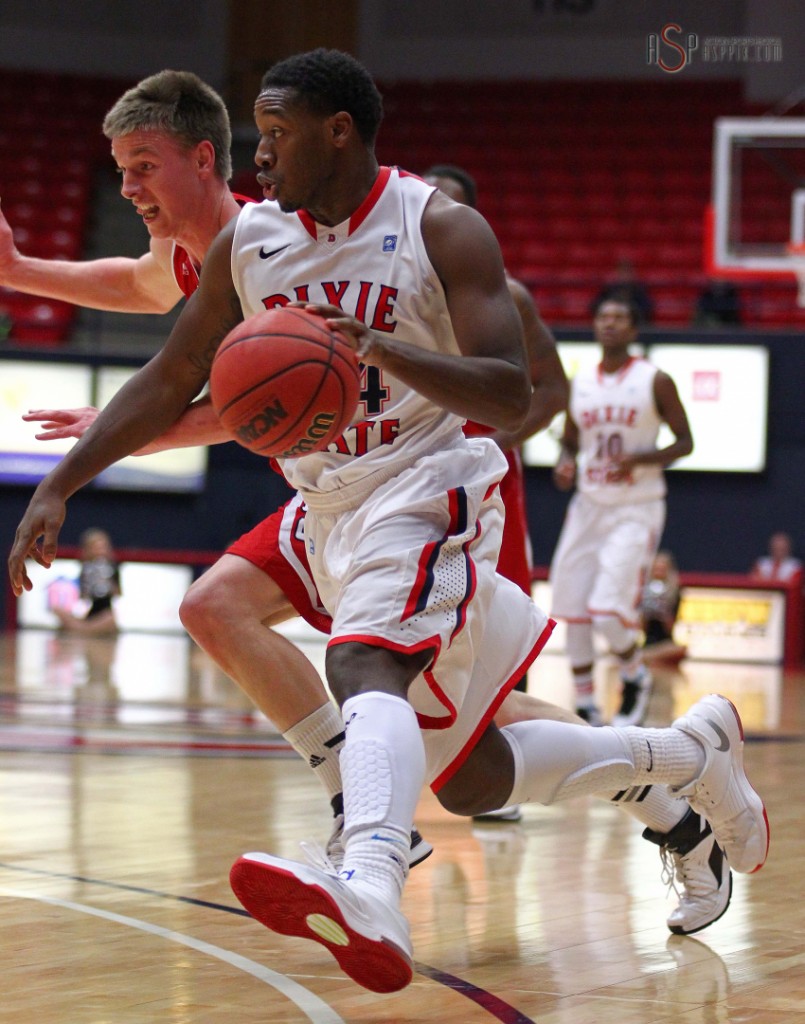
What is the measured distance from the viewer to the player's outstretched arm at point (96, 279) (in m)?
4.57

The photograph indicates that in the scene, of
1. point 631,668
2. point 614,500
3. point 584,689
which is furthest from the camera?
point 614,500

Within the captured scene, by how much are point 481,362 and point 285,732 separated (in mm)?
1126

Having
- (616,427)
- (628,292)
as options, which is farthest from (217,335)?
(628,292)

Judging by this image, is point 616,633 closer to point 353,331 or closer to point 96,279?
point 96,279

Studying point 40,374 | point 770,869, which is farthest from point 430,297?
point 40,374

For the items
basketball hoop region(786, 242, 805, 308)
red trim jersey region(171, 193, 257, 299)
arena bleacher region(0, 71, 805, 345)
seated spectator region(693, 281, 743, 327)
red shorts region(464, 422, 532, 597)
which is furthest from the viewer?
arena bleacher region(0, 71, 805, 345)

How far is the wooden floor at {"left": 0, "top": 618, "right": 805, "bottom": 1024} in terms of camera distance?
304 centimetres

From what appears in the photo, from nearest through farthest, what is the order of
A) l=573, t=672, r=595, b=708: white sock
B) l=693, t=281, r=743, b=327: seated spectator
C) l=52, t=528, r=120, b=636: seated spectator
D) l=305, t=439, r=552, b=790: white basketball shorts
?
l=305, t=439, r=552, b=790: white basketball shorts
l=573, t=672, r=595, b=708: white sock
l=52, t=528, r=120, b=636: seated spectator
l=693, t=281, r=743, b=327: seated spectator

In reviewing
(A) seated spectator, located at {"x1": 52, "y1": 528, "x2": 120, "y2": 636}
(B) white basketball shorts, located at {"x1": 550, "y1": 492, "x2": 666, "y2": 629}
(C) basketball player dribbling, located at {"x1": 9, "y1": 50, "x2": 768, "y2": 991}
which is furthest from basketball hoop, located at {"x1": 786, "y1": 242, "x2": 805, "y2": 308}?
(C) basketball player dribbling, located at {"x1": 9, "y1": 50, "x2": 768, "y2": 991}

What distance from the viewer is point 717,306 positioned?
15.6m

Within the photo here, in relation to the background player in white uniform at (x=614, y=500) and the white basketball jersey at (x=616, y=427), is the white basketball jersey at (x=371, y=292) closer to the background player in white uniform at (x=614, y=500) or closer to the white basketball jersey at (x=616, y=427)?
the background player in white uniform at (x=614, y=500)

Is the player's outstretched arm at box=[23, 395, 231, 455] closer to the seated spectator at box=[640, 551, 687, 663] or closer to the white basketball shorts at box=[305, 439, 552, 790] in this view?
the white basketball shorts at box=[305, 439, 552, 790]

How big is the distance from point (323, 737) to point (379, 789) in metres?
0.88

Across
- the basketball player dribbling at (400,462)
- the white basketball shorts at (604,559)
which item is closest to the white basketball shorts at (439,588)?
the basketball player dribbling at (400,462)
